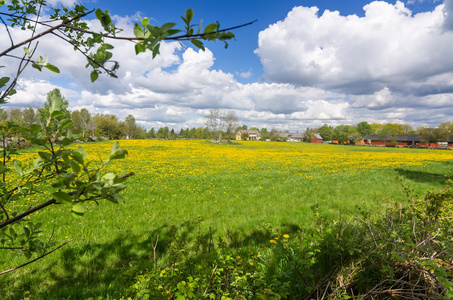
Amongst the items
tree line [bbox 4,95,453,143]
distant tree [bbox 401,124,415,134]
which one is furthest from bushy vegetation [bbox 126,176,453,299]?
distant tree [bbox 401,124,415,134]

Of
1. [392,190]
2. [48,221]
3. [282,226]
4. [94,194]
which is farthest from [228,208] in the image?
[392,190]

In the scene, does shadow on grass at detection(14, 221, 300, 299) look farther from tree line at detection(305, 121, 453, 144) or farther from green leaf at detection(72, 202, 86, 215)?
tree line at detection(305, 121, 453, 144)

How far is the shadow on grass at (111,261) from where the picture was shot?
122 inches

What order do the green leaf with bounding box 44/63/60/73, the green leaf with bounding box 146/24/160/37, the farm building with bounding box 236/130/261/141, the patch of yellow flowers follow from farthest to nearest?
the farm building with bounding box 236/130/261/141 < the patch of yellow flowers < the green leaf with bounding box 44/63/60/73 < the green leaf with bounding box 146/24/160/37

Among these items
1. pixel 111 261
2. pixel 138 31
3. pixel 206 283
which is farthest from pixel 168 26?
pixel 111 261

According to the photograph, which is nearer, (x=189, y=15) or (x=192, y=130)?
(x=189, y=15)

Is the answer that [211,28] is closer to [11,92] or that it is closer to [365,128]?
[11,92]

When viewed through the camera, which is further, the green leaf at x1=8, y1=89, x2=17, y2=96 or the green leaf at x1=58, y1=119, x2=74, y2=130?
the green leaf at x1=8, y1=89, x2=17, y2=96

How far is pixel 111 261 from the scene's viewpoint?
4012mm

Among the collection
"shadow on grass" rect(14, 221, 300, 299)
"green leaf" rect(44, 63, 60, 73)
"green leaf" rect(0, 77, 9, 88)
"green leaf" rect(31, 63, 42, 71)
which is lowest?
"shadow on grass" rect(14, 221, 300, 299)

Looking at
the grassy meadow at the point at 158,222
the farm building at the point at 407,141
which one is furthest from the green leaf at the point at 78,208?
the farm building at the point at 407,141

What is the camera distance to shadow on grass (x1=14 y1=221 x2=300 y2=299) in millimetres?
3098

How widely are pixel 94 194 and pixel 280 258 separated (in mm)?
3202

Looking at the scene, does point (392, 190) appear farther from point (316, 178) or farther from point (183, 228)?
point (183, 228)
